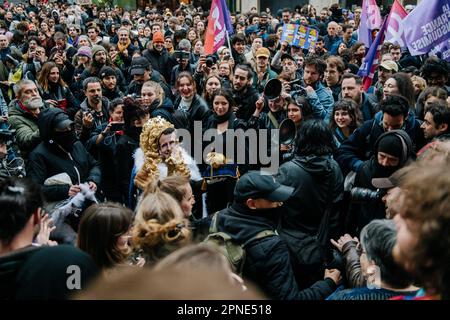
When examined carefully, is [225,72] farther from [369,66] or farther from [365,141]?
[365,141]

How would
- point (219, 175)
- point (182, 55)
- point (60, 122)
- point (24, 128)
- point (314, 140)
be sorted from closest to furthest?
A: 1. point (314, 140)
2. point (60, 122)
3. point (219, 175)
4. point (24, 128)
5. point (182, 55)

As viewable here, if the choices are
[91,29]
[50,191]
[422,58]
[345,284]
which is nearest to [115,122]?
[50,191]

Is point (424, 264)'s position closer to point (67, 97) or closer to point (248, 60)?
point (67, 97)

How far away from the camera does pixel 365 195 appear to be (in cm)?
370

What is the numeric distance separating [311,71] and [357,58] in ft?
11.8

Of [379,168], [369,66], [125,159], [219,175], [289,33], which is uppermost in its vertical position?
[289,33]

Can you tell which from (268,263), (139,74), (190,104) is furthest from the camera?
(139,74)

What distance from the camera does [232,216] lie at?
283 centimetres

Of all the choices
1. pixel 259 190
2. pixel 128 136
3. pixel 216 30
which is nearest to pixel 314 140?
pixel 259 190

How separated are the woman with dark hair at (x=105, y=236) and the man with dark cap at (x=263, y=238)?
1.75 feet

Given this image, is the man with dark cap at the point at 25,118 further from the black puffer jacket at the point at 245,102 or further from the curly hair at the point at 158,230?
the curly hair at the point at 158,230

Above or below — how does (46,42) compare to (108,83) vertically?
above

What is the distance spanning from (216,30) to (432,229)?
7.05 metres

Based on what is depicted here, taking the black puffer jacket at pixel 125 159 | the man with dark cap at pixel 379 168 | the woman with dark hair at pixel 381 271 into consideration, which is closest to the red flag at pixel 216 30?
the black puffer jacket at pixel 125 159
